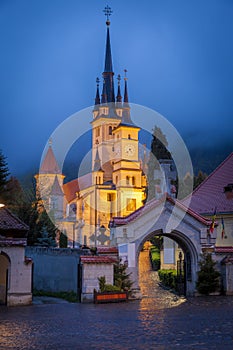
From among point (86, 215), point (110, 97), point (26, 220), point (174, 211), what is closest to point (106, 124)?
point (110, 97)

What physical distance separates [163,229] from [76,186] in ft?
285

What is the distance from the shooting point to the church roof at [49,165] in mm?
103881

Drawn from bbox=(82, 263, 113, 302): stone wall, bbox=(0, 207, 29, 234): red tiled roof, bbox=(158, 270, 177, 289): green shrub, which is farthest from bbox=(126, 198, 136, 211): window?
bbox=(82, 263, 113, 302): stone wall

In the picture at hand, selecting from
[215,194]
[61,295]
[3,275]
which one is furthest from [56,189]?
[3,275]

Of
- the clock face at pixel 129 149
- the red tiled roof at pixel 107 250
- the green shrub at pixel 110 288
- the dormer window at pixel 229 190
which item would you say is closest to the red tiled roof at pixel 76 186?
the clock face at pixel 129 149

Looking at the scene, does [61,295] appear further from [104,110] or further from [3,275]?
[104,110]

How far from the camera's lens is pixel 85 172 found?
111 metres

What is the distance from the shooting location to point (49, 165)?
342 ft

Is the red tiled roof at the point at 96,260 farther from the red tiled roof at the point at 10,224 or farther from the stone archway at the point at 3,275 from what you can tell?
the stone archway at the point at 3,275

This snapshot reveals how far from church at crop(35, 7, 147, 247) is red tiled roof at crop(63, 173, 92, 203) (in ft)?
1.13

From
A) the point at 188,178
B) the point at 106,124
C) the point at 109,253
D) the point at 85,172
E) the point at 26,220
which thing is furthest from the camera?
the point at 85,172

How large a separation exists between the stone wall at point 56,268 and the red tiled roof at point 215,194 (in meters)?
9.99

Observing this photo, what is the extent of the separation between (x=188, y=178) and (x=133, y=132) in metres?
34.9

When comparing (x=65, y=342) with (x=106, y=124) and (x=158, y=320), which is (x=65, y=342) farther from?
(x=106, y=124)
